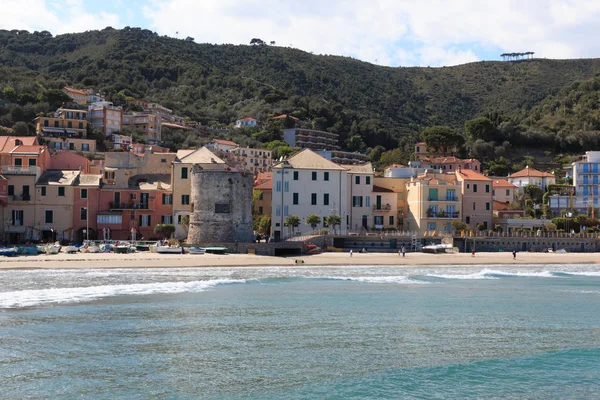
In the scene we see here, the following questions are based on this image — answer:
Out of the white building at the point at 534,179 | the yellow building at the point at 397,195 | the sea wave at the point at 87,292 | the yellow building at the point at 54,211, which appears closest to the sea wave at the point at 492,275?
the sea wave at the point at 87,292

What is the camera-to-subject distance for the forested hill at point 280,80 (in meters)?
130

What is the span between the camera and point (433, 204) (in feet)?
194

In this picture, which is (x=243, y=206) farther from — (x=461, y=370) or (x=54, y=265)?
(x=461, y=370)

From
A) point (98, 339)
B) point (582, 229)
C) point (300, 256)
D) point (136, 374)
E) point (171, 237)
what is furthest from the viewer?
point (582, 229)

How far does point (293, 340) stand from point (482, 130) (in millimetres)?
85073

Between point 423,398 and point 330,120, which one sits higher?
point 330,120

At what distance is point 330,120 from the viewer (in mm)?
126062

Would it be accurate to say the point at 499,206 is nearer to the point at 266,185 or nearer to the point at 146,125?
the point at 266,185

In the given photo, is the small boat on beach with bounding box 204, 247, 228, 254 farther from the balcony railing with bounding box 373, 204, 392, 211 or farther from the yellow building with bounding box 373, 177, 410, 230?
the yellow building with bounding box 373, 177, 410, 230

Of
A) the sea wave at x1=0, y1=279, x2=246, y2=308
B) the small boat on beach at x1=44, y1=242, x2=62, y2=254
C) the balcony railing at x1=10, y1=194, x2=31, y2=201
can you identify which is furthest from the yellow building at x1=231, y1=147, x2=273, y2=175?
the sea wave at x1=0, y1=279, x2=246, y2=308

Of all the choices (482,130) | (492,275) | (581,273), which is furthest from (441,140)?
(492,275)

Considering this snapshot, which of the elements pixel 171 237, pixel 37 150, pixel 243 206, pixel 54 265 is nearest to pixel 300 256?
pixel 243 206

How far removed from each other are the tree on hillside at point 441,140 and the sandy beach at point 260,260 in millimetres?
43875

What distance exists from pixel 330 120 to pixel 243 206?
2977 inches
